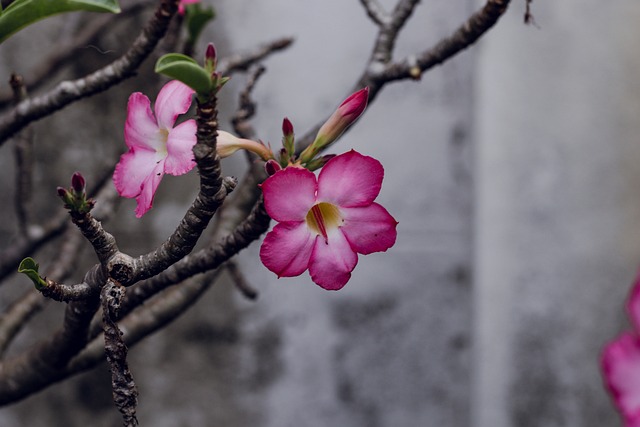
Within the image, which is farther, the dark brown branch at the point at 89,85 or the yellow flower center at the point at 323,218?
the dark brown branch at the point at 89,85

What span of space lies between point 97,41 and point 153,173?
3.12 feet

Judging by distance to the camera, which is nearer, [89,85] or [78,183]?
[78,183]

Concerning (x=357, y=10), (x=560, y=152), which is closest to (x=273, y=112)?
(x=357, y=10)

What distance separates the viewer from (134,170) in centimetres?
55

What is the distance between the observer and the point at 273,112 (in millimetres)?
1562

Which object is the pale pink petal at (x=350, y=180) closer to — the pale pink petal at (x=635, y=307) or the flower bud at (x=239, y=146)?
the flower bud at (x=239, y=146)

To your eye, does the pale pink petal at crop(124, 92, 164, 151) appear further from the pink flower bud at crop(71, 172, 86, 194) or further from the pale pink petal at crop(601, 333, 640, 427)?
the pale pink petal at crop(601, 333, 640, 427)

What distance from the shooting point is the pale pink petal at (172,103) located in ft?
1.70

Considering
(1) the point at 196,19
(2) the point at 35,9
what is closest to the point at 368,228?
(2) the point at 35,9

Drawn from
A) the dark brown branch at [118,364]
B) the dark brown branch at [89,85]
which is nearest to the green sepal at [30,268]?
the dark brown branch at [118,364]

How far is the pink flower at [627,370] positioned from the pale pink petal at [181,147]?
30 cm

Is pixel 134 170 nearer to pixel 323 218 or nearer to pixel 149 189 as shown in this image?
pixel 149 189

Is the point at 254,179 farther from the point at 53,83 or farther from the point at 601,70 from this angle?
the point at 601,70

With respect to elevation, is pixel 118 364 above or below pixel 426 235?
above
